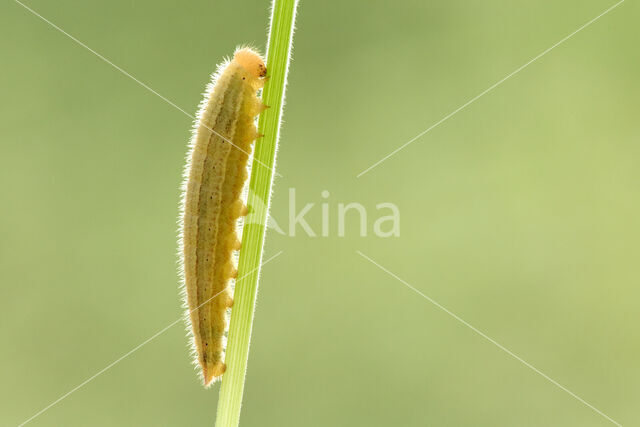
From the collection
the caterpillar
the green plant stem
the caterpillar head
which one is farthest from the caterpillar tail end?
the caterpillar head

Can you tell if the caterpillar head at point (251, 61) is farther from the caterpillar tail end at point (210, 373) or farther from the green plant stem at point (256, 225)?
the caterpillar tail end at point (210, 373)

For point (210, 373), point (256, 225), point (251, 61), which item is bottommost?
point (210, 373)

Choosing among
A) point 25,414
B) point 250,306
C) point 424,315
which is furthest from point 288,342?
point 250,306

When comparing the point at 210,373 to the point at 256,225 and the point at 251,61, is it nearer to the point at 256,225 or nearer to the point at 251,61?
the point at 256,225

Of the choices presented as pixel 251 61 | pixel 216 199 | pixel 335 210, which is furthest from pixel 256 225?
pixel 335 210

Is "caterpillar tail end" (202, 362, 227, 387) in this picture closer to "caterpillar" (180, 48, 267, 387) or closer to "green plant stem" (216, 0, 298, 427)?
"caterpillar" (180, 48, 267, 387)

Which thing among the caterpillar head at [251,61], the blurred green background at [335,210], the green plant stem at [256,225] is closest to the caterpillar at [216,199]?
the caterpillar head at [251,61]

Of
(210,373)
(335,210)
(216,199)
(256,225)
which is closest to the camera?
(256,225)
